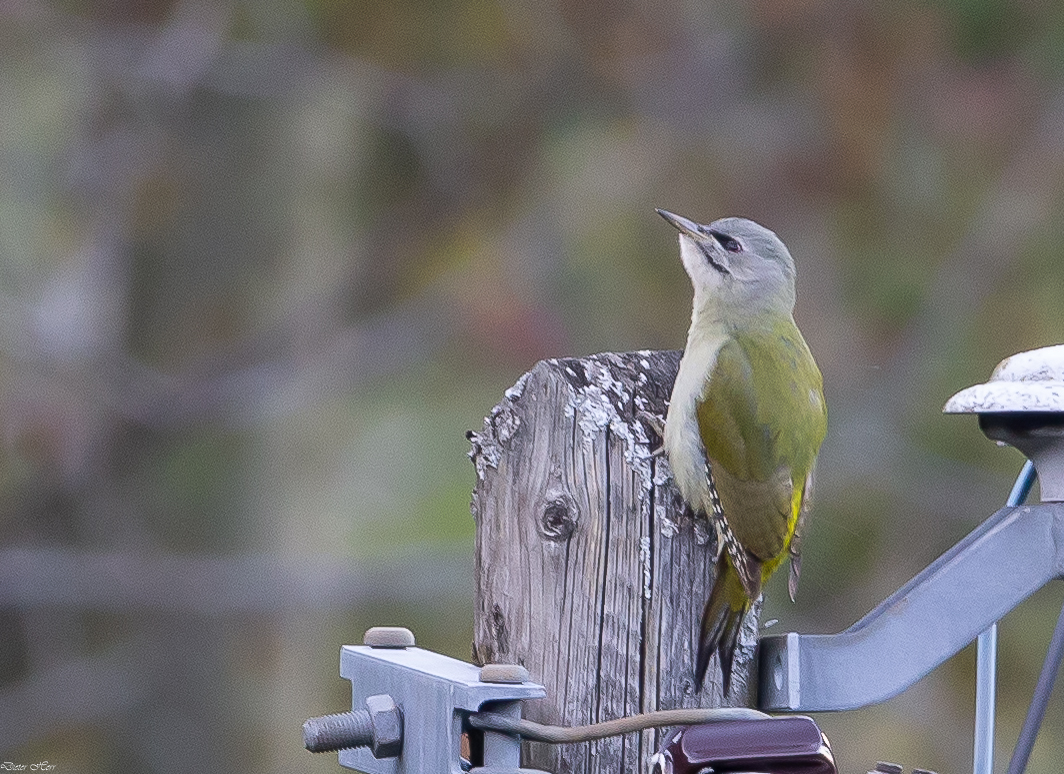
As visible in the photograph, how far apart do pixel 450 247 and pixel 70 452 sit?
225cm

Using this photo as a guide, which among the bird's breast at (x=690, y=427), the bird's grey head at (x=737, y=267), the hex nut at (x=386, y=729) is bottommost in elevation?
the hex nut at (x=386, y=729)

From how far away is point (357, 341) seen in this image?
27.2 feet

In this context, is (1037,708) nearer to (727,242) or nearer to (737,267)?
(737,267)

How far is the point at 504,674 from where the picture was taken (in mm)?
2160

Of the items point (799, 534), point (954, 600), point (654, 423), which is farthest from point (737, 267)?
point (954, 600)

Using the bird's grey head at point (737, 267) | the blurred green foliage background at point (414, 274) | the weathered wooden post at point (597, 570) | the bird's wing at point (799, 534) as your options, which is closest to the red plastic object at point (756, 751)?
the weathered wooden post at point (597, 570)

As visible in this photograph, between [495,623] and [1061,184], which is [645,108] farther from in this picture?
[495,623]

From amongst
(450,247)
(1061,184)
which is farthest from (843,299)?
(450,247)

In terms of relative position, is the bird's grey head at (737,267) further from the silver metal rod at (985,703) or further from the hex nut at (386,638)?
the hex nut at (386,638)

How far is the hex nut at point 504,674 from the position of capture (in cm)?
216

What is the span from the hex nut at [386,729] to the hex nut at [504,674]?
0.21 meters

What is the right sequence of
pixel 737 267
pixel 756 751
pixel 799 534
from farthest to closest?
pixel 737 267 → pixel 799 534 → pixel 756 751

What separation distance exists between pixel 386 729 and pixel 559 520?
1.38ft

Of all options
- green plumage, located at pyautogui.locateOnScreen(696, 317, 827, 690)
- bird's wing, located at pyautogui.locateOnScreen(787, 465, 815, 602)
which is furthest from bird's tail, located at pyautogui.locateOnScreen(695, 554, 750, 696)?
bird's wing, located at pyautogui.locateOnScreen(787, 465, 815, 602)
